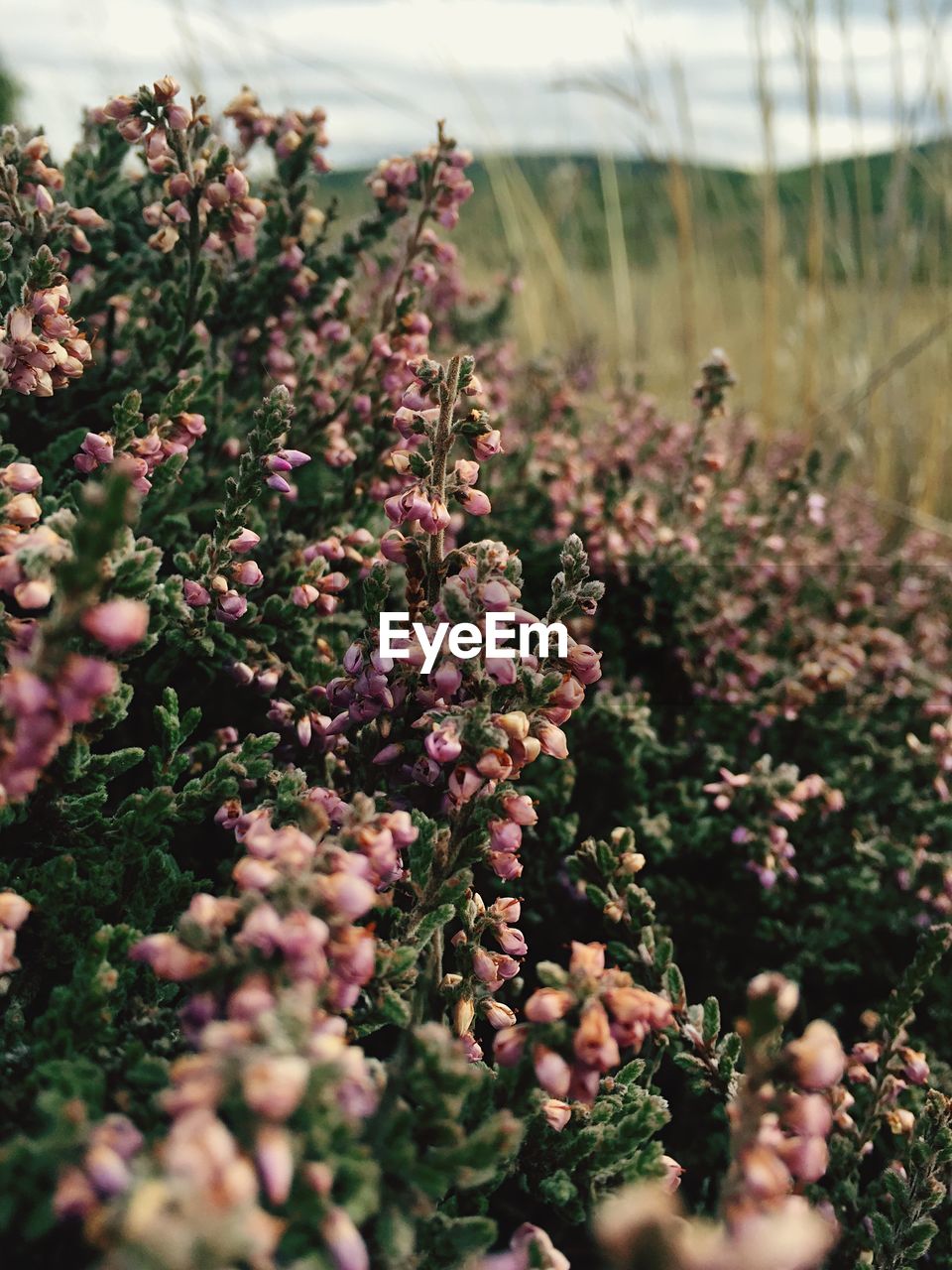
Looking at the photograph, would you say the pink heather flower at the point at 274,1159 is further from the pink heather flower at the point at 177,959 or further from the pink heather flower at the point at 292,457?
the pink heather flower at the point at 292,457

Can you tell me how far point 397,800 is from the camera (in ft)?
→ 4.73

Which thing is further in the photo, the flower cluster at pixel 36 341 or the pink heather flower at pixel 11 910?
the flower cluster at pixel 36 341

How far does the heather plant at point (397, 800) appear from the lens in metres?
0.89

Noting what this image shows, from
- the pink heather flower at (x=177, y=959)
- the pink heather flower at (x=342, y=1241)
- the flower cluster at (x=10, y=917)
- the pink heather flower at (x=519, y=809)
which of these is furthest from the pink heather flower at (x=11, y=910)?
the pink heather flower at (x=519, y=809)

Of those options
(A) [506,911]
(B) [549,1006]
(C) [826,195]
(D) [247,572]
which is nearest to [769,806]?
(A) [506,911]

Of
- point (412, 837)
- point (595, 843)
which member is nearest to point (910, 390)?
point (595, 843)

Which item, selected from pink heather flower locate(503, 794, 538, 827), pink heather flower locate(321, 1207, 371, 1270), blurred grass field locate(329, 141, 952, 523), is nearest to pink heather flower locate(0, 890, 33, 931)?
pink heather flower locate(321, 1207, 371, 1270)

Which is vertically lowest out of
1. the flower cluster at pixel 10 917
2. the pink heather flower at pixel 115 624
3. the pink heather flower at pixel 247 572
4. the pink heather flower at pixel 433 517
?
the flower cluster at pixel 10 917

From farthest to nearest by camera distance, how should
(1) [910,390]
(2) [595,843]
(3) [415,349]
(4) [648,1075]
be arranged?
1. (1) [910,390]
2. (3) [415,349]
3. (2) [595,843]
4. (4) [648,1075]

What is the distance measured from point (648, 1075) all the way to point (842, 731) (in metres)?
1.37

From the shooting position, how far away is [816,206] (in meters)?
4.85

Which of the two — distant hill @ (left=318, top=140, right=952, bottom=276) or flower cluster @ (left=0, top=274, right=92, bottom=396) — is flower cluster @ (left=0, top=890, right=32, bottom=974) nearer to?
flower cluster @ (left=0, top=274, right=92, bottom=396)

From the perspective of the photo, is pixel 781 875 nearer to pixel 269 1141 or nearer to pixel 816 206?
pixel 269 1141

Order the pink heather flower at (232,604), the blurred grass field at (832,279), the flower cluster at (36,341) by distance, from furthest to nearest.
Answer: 1. the blurred grass field at (832,279)
2. the pink heather flower at (232,604)
3. the flower cluster at (36,341)
